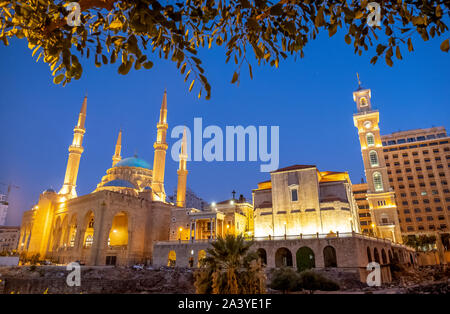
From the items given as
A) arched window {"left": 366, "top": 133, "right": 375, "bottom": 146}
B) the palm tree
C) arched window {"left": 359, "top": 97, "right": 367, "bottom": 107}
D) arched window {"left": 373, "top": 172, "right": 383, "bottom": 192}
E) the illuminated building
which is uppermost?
arched window {"left": 359, "top": 97, "right": 367, "bottom": 107}

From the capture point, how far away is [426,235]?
6247 centimetres

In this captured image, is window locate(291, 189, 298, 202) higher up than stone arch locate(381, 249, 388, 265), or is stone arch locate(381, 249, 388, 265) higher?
→ window locate(291, 189, 298, 202)

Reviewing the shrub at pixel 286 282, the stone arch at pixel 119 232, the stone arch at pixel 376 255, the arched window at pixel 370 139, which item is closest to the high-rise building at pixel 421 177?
the arched window at pixel 370 139

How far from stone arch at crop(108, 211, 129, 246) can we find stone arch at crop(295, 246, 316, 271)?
97.6 ft

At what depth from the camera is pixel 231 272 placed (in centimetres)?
1413

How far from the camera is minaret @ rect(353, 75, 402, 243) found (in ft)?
162

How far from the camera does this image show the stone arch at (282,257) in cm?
3454

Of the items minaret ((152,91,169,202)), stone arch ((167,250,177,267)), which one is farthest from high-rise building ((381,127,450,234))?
minaret ((152,91,169,202))

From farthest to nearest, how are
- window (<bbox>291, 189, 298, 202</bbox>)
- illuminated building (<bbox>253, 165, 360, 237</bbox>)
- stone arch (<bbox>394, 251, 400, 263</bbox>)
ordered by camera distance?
1. window (<bbox>291, 189, 298, 202</bbox>)
2. stone arch (<bbox>394, 251, 400, 263</bbox>)
3. illuminated building (<bbox>253, 165, 360, 237</bbox>)

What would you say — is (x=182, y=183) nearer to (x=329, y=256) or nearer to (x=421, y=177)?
(x=329, y=256)

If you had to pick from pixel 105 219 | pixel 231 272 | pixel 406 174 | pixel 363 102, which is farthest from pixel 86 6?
pixel 406 174

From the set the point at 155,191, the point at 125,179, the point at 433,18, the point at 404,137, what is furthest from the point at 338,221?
the point at 404,137

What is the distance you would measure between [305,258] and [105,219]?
1066 inches

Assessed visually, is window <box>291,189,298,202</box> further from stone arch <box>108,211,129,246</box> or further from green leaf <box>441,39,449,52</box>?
green leaf <box>441,39,449,52</box>
